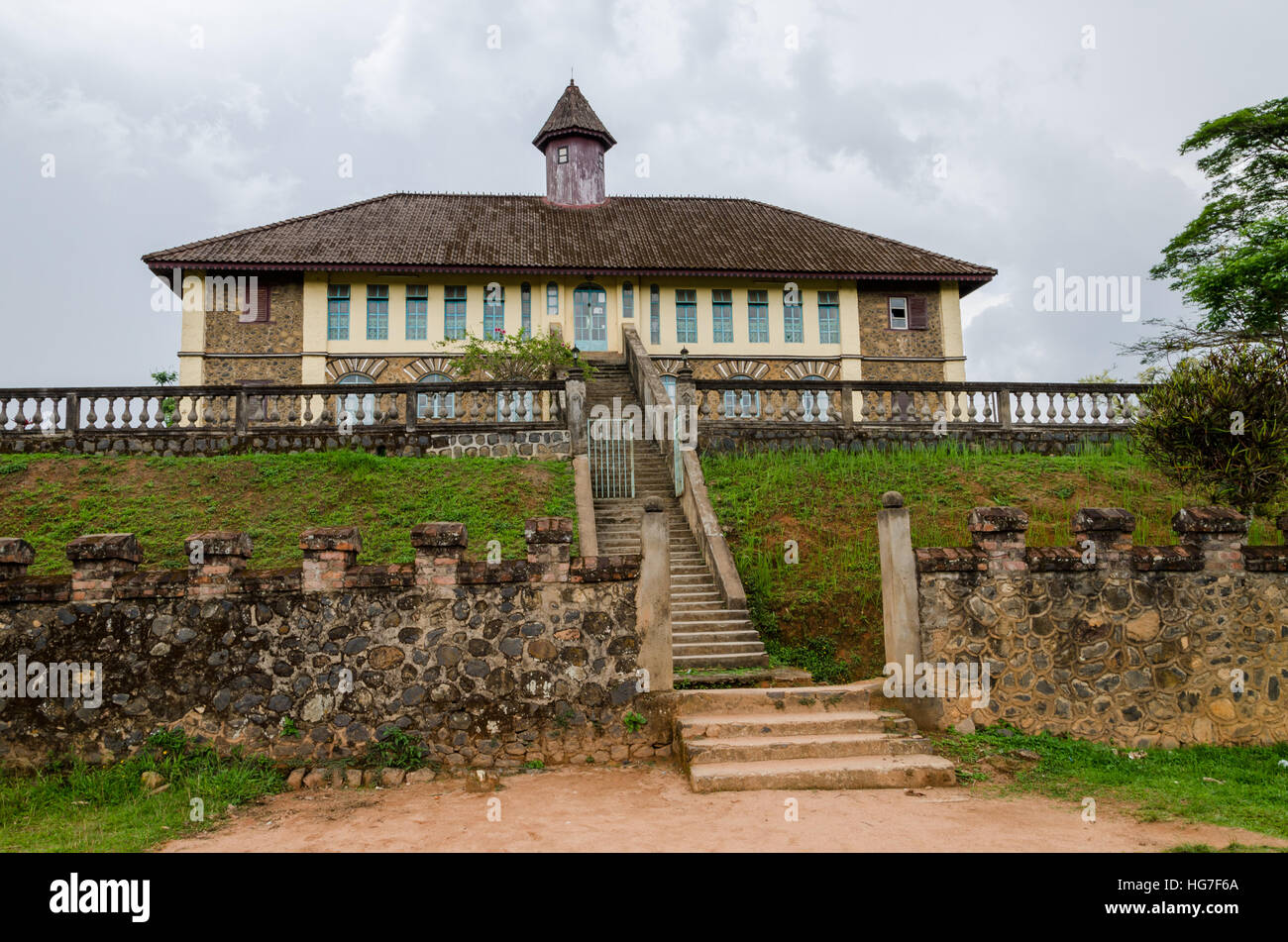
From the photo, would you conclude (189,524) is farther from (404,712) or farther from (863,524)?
(863,524)

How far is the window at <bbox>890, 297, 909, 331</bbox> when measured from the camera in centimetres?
2369

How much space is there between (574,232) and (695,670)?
1855cm

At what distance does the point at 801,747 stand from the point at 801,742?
48mm

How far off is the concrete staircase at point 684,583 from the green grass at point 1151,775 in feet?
7.93

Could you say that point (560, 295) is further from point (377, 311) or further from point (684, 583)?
point (684, 583)

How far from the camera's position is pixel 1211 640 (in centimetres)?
761

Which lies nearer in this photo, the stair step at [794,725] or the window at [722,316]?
the stair step at [794,725]

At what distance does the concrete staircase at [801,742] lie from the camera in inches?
250

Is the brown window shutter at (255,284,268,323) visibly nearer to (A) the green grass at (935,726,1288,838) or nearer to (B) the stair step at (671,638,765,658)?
(B) the stair step at (671,638,765,658)

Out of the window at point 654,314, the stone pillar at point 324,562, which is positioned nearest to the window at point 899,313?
the window at point 654,314

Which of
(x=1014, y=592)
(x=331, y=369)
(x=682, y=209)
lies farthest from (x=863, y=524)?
(x=682, y=209)

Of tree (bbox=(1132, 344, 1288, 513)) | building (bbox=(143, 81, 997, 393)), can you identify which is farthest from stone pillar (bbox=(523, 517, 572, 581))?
building (bbox=(143, 81, 997, 393))

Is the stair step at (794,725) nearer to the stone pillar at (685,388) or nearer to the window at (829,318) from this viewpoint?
the stone pillar at (685,388)

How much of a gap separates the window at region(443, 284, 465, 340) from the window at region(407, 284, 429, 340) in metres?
0.49
